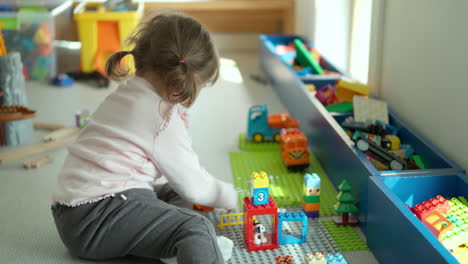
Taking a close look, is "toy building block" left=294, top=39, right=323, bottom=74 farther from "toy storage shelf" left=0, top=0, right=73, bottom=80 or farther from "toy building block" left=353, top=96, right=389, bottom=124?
"toy storage shelf" left=0, top=0, right=73, bottom=80

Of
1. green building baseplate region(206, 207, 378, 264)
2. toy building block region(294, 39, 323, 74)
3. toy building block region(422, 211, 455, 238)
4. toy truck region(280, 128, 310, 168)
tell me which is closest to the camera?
toy building block region(422, 211, 455, 238)

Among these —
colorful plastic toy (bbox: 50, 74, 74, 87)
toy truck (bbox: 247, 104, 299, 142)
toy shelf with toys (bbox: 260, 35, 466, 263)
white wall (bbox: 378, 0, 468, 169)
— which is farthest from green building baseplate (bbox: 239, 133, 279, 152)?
colorful plastic toy (bbox: 50, 74, 74, 87)

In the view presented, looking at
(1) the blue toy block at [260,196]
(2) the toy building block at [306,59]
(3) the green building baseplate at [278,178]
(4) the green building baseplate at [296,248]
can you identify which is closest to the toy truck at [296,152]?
(3) the green building baseplate at [278,178]

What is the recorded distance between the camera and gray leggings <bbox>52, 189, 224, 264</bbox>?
108 centimetres

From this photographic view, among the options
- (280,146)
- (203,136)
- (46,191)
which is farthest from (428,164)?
(46,191)

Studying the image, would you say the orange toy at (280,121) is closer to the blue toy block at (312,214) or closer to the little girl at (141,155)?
the blue toy block at (312,214)

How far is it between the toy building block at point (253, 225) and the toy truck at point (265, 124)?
0.63m

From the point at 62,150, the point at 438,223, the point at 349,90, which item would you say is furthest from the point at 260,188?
the point at 62,150

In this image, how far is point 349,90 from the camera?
5.89ft

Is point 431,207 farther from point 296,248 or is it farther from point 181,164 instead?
point 181,164

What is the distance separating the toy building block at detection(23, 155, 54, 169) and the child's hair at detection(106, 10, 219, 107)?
71cm

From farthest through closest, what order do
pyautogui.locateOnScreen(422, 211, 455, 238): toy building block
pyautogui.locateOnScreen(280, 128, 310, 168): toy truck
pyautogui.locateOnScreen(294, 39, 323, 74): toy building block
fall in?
pyautogui.locateOnScreen(294, 39, 323, 74): toy building block → pyautogui.locateOnScreen(280, 128, 310, 168): toy truck → pyautogui.locateOnScreen(422, 211, 455, 238): toy building block

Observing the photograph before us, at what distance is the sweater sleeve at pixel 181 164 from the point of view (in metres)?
1.13

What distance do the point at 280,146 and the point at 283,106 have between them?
0.56 m
